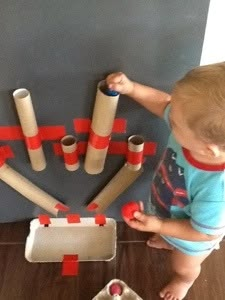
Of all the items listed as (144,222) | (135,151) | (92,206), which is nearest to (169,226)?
(144,222)

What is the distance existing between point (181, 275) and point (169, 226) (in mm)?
252

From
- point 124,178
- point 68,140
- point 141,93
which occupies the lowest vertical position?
point 124,178

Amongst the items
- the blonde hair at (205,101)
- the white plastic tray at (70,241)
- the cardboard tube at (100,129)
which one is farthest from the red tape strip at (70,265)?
the blonde hair at (205,101)

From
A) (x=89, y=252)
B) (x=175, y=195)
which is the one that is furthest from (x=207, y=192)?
(x=89, y=252)

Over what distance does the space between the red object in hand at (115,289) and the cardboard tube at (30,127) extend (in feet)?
0.97

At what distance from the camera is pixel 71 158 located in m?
0.96

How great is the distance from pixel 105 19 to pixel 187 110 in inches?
8.4

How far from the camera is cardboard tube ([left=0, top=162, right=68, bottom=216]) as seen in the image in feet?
3.26

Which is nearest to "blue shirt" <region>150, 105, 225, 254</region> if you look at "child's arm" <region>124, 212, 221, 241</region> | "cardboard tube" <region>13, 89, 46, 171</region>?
"child's arm" <region>124, 212, 221, 241</region>

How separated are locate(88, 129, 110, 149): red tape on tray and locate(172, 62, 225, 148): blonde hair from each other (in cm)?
25

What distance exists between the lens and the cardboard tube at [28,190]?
1.00m

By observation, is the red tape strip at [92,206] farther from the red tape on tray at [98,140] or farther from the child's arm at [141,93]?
the child's arm at [141,93]

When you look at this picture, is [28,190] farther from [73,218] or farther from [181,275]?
[181,275]

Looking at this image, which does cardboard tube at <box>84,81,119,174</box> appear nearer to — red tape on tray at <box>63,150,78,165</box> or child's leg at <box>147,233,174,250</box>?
red tape on tray at <box>63,150,78,165</box>
